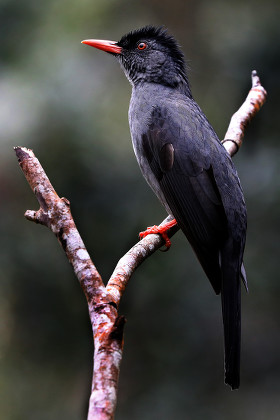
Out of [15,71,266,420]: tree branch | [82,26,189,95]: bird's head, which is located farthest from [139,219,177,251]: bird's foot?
[82,26,189,95]: bird's head

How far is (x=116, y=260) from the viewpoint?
4918 mm

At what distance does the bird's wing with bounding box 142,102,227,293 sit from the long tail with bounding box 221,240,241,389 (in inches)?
Result: 2.1

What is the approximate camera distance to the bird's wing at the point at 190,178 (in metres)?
3.11

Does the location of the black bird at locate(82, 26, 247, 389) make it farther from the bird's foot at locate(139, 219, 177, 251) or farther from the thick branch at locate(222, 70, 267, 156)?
the thick branch at locate(222, 70, 267, 156)

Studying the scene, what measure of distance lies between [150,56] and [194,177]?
125 cm

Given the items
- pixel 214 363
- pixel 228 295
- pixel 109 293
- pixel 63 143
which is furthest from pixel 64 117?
pixel 109 293

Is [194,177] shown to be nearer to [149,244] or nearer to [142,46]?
[149,244]

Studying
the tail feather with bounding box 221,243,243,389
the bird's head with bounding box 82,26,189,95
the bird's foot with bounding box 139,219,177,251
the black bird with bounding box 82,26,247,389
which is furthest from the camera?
the bird's head with bounding box 82,26,189,95

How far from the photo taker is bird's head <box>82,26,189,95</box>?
3.99m

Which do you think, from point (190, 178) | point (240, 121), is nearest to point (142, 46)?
point (240, 121)

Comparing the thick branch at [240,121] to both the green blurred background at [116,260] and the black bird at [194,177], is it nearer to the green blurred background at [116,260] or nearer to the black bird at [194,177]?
the black bird at [194,177]

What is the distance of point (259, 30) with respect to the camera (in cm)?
577

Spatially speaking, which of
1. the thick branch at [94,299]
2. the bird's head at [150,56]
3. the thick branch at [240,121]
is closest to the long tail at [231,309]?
the thick branch at [94,299]

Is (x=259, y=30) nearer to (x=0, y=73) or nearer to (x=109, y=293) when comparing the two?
(x=0, y=73)
